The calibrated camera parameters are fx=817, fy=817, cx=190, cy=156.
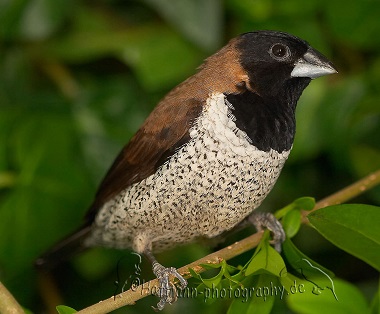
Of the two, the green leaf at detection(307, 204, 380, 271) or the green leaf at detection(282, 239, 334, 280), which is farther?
the green leaf at detection(282, 239, 334, 280)

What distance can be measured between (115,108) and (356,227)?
168 centimetres

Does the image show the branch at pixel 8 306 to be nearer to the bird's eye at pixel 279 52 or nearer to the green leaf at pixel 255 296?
the green leaf at pixel 255 296

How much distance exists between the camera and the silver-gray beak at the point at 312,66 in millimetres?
2471

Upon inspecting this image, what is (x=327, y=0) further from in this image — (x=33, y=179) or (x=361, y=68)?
(x=33, y=179)

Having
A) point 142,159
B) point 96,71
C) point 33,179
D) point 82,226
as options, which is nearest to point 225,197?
point 142,159

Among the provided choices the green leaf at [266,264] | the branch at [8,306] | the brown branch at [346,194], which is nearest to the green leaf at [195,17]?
the brown branch at [346,194]

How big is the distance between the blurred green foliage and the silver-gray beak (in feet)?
2.36

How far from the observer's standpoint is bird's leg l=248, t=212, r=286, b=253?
2.58 metres

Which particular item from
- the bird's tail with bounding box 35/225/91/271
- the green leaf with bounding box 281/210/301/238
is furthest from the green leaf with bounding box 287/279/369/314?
the bird's tail with bounding box 35/225/91/271

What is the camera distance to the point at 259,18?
131 inches

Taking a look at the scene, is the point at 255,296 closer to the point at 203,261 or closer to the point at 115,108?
the point at 203,261

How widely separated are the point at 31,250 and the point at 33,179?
278 millimetres

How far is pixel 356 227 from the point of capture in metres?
2.04

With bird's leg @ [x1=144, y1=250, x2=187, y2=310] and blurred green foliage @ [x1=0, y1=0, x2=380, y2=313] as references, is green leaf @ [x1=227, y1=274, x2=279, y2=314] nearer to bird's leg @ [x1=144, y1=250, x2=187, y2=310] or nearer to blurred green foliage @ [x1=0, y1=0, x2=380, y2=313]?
bird's leg @ [x1=144, y1=250, x2=187, y2=310]
